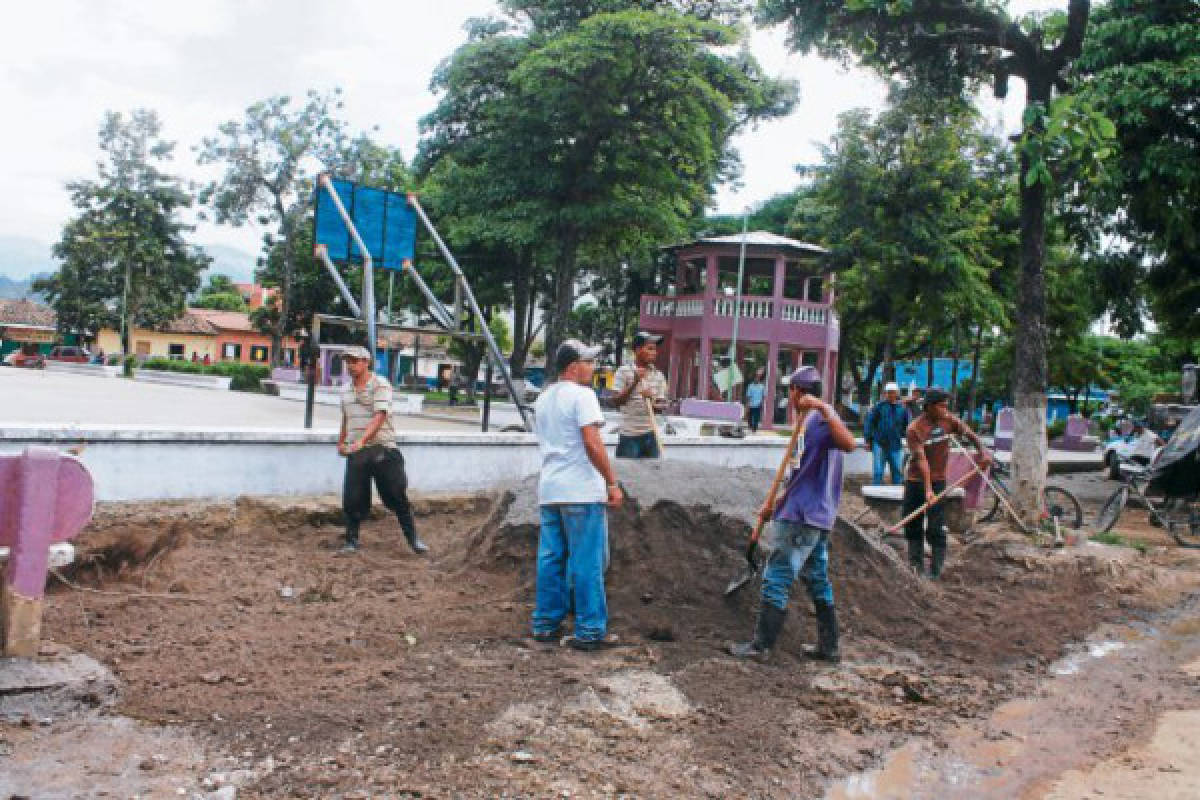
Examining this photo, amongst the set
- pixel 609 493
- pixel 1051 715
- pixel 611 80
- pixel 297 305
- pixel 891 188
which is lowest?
pixel 1051 715

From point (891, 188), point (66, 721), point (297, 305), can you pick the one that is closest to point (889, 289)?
point (891, 188)

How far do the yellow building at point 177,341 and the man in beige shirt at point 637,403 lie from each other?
55.4 meters

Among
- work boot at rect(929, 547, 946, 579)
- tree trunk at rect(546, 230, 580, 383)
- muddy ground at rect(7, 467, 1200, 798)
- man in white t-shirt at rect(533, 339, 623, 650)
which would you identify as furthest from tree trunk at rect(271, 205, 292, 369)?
man in white t-shirt at rect(533, 339, 623, 650)

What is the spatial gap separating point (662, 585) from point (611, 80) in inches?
655

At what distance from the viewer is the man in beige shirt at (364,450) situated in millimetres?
7293

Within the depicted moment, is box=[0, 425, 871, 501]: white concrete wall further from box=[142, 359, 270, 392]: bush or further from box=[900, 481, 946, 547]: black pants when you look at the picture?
box=[142, 359, 270, 392]: bush

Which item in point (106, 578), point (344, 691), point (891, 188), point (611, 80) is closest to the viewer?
point (344, 691)

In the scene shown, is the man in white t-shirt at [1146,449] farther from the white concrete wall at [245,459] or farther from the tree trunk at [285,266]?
the tree trunk at [285,266]

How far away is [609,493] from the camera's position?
5.04 meters

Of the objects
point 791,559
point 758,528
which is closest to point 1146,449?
point 758,528

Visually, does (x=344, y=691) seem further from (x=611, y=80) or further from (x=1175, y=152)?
(x=611, y=80)

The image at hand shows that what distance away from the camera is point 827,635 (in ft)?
17.6

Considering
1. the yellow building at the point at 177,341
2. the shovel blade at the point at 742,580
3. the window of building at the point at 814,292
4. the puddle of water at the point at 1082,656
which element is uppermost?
the window of building at the point at 814,292

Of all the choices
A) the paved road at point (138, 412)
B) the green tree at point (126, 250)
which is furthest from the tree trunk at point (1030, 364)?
the green tree at point (126, 250)
